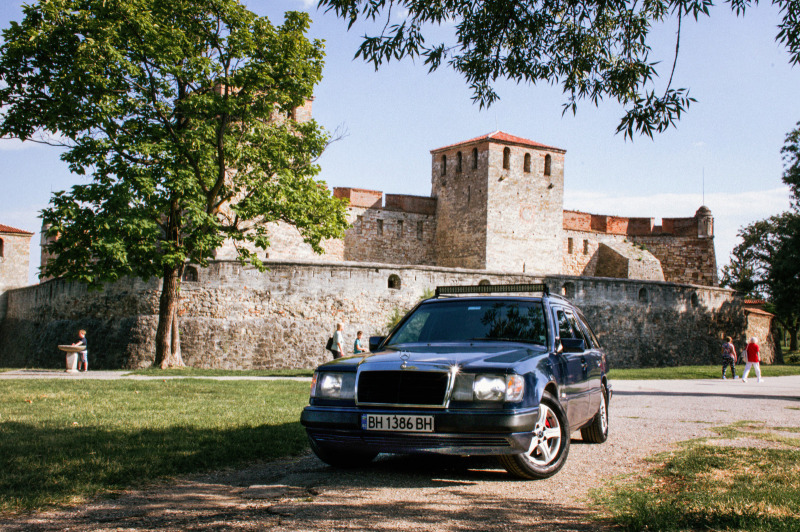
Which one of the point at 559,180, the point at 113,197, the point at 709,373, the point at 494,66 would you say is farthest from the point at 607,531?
the point at 559,180

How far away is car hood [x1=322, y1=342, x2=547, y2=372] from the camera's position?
5.14 metres

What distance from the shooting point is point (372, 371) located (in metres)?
5.29

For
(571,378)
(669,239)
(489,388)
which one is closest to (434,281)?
(571,378)

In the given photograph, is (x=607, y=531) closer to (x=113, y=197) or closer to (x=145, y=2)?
(x=113, y=197)

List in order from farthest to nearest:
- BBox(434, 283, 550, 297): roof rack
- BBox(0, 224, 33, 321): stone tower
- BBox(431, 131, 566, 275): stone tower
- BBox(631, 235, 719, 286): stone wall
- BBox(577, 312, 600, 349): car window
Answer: BBox(631, 235, 719, 286): stone wall → BBox(0, 224, 33, 321): stone tower → BBox(431, 131, 566, 275): stone tower → BBox(577, 312, 600, 349): car window → BBox(434, 283, 550, 297): roof rack

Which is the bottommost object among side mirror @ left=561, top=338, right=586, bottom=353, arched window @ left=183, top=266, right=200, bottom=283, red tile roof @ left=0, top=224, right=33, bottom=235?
side mirror @ left=561, top=338, right=586, bottom=353

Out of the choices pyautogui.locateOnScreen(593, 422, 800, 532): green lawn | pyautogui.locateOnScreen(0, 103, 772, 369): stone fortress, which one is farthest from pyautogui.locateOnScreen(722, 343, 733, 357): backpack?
pyautogui.locateOnScreen(593, 422, 800, 532): green lawn

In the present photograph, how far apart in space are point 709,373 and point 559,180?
64.9 feet

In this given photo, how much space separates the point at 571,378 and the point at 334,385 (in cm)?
226

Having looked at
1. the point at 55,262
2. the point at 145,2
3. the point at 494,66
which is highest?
the point at 145,2

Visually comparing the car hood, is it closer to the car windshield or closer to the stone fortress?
the car windshield

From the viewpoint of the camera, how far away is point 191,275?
25.6 meters

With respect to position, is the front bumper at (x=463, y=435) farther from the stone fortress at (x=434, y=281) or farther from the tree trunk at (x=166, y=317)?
the stone fortress at (x=434, y=281)

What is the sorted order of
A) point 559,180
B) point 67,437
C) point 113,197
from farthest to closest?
point 559,180 < point 113,197 < point 67,437
